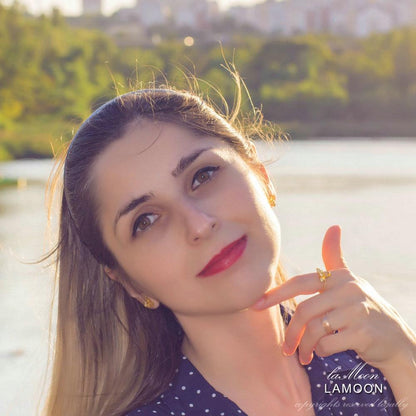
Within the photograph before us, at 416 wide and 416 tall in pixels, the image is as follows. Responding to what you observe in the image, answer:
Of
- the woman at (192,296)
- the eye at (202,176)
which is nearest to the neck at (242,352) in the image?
the woman at (192,296)

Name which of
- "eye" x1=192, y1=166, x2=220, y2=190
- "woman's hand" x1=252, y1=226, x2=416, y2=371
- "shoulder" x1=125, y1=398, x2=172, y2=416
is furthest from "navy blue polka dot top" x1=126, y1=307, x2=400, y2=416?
"eye" x1=192, y1=166, x2=220, y2=190

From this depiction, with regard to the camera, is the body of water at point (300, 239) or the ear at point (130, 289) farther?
the body of water at point (300, 239)

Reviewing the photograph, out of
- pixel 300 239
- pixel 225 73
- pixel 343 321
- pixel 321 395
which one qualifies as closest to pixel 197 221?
pixel 343 321

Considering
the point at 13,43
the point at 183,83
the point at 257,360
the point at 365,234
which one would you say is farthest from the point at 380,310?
the point at 13,43

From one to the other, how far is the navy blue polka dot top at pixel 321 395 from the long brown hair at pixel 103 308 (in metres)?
0.03

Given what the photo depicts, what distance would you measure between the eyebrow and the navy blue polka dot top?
0.99ft

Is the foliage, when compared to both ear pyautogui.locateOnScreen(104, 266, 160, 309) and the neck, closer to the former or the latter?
ear pyautogui.locateOnScreen(104, 266, 160, 309)

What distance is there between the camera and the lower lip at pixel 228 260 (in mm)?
1123

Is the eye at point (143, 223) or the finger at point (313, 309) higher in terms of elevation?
the eye at point (143, 223)

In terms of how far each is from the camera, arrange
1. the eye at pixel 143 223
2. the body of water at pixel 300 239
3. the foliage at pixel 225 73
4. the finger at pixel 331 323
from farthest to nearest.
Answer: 1. the foliage at pixel 225 73
2. the body of water at pixel 300 239
3. the eye at pixel 143 223
4. the finger at pixel 331 323

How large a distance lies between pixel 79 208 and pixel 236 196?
29 cm

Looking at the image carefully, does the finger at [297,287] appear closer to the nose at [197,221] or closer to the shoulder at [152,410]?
the nose at [197,221]

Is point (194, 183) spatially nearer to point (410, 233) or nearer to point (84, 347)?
point (84, 347)

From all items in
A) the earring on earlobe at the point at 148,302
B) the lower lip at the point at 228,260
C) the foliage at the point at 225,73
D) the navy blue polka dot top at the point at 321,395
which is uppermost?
the lower lip at the point at 228,260
